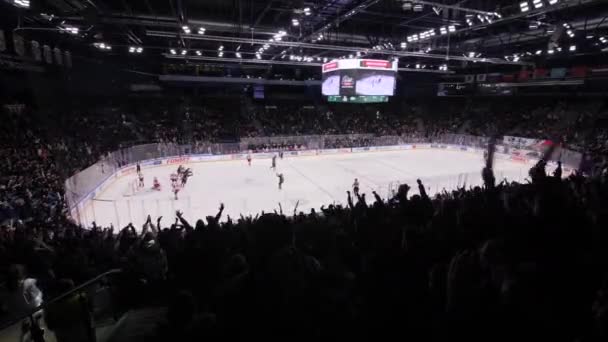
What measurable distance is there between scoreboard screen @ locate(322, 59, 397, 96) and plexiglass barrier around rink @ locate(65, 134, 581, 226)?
292 inches

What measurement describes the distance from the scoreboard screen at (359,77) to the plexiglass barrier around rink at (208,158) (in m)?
7.42

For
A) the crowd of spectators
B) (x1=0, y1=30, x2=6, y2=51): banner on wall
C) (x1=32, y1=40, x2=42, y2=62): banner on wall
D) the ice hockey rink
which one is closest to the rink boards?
the ice hockey rink

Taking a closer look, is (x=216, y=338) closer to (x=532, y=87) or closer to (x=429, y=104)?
(x=532, y=87)

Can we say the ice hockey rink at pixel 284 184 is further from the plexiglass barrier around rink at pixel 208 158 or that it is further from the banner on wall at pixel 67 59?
the banner on wall at pixel 67 59

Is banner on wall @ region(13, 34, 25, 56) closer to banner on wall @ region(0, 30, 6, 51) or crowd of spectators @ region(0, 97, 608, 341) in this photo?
banner on wall @ region(0, 30, 6, 51)

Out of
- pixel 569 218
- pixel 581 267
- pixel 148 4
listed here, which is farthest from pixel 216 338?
pixel 148 4

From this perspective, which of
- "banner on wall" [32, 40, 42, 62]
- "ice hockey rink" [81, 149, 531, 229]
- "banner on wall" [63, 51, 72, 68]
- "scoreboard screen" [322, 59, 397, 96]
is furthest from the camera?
"scoreboard screen" [322, 59, 397, 96]

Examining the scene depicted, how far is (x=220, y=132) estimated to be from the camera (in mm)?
34188

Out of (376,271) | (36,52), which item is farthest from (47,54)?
(376,271)

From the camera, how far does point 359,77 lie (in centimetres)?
2605

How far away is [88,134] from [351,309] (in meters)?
25.9

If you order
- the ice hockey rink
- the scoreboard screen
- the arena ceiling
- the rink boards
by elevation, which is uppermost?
the arena ceiling

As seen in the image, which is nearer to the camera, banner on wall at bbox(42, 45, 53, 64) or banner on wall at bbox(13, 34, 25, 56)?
banner on wall at bbox(13, 34, 25, 56)

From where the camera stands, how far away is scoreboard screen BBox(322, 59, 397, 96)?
81.2ft
